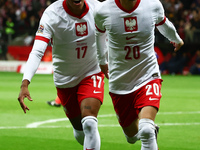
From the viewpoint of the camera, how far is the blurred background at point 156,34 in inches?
1003

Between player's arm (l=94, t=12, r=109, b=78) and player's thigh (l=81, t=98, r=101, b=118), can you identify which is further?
player's thigh (l=81, t=98, r=101, b=118)

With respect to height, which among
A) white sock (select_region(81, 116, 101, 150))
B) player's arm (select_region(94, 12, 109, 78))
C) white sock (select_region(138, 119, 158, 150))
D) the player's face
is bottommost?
white sock (select_region(81, 116, 101, 150))

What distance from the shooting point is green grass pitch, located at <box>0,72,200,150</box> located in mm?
8461

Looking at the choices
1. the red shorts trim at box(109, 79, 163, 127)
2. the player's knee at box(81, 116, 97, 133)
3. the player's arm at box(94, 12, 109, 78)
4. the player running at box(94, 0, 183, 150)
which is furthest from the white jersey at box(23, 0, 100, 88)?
the player's knee at box(81, 116, 97, 133)

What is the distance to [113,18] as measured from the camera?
6359mm

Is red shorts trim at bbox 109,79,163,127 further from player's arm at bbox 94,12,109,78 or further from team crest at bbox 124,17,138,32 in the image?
team crest at bbox 124,17,138,32

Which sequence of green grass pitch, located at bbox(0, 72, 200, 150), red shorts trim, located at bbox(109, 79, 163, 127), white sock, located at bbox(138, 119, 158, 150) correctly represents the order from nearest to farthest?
white sock, located at bbox(138, 119, 158, 150) → red shorts trim, located at bbox(109, 79, 163, 127) → green grass pitch, located at bbox(0, 72, 200, 150)

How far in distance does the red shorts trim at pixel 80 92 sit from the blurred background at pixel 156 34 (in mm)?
18000

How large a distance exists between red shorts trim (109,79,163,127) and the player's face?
1.21 meters

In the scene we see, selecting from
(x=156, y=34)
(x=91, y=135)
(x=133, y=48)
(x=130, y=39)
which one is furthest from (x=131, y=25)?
(x=156, y=34)

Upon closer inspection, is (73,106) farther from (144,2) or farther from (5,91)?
(5,91)

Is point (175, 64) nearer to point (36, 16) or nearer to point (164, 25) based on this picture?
point (36, 16)

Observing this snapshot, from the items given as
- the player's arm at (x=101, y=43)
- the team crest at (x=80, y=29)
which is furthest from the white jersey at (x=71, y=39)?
the player's arm at (x=101, y=43)

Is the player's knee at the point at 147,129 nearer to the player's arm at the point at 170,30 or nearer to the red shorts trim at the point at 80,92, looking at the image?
the red shorts trim at the point at 80,92
